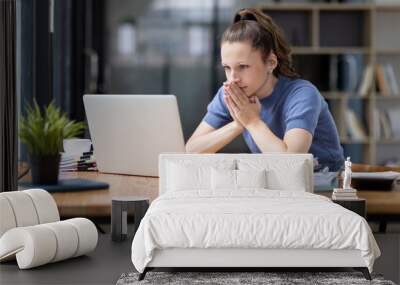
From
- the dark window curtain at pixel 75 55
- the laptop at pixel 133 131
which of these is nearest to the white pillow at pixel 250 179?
the laptop at pixel 133 131

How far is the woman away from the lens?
15.9 feet

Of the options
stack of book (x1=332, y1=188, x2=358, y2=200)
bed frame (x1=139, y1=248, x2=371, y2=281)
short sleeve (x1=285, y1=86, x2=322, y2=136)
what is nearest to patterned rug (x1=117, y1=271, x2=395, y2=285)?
bed frame (x1=139, y1=248, x2=371, y2=281)

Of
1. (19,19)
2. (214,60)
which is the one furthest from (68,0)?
(214,60)

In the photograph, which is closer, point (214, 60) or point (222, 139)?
point (222, 139)

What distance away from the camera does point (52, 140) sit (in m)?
4.96

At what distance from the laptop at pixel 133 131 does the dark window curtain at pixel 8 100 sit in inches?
20.2

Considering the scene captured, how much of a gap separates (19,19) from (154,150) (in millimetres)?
1258

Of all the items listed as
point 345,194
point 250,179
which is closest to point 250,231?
point 250,179

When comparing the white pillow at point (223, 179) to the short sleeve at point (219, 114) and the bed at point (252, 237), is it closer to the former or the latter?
the bed at point (252, 237)

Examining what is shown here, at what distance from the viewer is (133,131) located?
15.9 ft

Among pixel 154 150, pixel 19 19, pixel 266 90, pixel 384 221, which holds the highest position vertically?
pixel 19 19

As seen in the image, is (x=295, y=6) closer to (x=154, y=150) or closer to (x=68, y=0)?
(x=68, y=0)

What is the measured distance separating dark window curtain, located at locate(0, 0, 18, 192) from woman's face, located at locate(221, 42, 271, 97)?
129 centimetres

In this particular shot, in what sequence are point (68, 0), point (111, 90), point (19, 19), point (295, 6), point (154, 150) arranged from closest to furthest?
1. point (154, 150)
2. point (19, 19)
3. point (68, 0)
4. point (295, 6)
5. point (111, 90)
